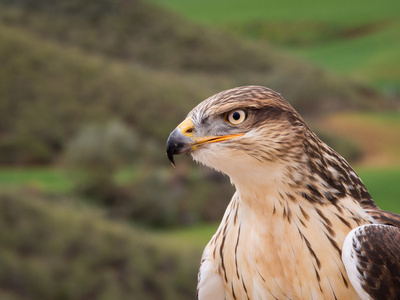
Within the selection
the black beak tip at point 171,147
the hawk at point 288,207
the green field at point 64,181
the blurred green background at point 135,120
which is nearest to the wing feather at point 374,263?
the hawk at point 288,207

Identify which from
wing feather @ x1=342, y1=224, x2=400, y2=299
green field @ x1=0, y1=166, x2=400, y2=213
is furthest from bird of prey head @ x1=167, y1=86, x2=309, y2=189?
green field @ x1=0, y1=166, x2=400, y2=213

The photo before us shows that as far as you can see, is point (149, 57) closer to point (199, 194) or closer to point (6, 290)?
point (199, 194)

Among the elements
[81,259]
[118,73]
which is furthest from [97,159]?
[118,73]

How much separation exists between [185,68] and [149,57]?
1367 millimetres

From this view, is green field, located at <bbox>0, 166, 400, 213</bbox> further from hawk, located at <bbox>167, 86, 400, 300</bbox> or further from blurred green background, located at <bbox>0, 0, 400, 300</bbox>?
hawk, located at <bbox>167, 86, 400, 300</bbox>

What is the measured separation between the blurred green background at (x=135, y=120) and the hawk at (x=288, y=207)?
3.70 feet

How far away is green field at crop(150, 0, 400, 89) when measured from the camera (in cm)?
3005

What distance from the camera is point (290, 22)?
110 ft

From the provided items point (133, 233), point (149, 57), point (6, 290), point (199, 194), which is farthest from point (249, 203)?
point (149, 57)

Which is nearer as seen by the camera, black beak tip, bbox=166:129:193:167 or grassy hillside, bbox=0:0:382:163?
black beak tip, bbox=166:129:193:167

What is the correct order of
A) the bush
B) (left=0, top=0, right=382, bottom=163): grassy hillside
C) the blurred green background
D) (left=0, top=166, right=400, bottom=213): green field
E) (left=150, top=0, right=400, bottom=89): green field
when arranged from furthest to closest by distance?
(left=150, top=0, right=400, bottom=89): green field → (left=0, top=0, right=382, bottom=163): grassy hillside → (left=0, top=166, right=400, bottom=213): green field → the bush → the blurred green background

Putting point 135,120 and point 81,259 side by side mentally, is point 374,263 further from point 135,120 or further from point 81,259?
point 135,120

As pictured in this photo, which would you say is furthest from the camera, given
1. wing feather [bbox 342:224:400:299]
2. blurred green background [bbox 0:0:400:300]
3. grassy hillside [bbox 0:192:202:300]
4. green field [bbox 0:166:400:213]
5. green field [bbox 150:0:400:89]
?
green field [bbox 150:0:400:89]

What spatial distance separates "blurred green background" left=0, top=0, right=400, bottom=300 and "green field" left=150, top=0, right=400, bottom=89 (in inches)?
4.0
